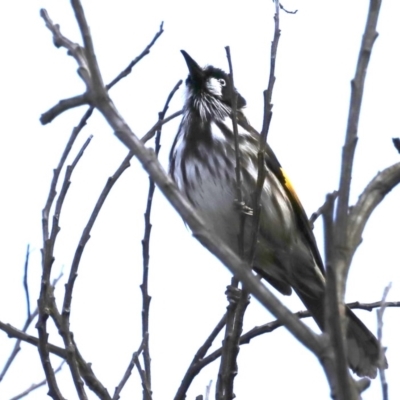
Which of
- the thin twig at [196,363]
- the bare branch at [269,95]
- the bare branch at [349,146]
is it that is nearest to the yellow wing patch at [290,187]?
the thin twig at [196,363]

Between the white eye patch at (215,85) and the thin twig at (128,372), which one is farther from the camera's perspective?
the white eye patch at (215,85)

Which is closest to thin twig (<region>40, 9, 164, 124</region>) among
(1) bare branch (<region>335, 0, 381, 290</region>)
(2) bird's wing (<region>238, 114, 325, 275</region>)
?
(1) bare branch (<region>335, 0, 381, 290</region>)

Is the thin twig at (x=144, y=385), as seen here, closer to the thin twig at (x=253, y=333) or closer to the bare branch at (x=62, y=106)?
the thin twig at (x=253, y=333)

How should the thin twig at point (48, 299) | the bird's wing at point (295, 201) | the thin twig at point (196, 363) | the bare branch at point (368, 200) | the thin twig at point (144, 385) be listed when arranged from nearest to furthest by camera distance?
the bare branch at point (368, 200) → the thin twig at point (48, 299) → the thin twig at point (144, 385) → the thin twig at point (196, 363) → the bird's wing at point (295, 201)

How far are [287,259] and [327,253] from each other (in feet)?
13.2

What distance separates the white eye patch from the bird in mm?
212

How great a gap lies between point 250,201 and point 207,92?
1325 millimetres

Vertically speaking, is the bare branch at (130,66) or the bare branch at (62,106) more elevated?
the bare branch at (130,66)

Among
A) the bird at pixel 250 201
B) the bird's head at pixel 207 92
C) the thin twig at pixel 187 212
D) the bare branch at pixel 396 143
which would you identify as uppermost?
the bird's head at pixel 207 92

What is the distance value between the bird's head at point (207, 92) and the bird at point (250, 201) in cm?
2

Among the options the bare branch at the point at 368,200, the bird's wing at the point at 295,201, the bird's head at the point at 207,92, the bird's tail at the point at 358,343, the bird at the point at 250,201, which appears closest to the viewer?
the bare branch at the point at 368,200

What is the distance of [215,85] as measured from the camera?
671 centimetres

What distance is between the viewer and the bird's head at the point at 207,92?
6312 millimetres

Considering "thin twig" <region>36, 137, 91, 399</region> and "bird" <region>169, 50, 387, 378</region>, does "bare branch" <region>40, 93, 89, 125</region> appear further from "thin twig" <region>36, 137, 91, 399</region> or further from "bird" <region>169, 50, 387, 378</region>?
"bird" <region>169, 50, 387, 378</region>
